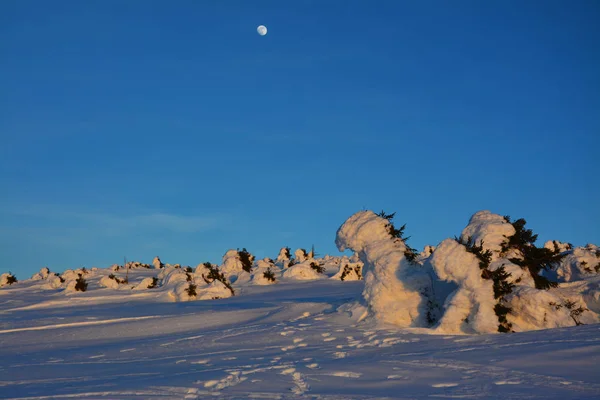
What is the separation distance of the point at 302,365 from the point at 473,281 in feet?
13.0

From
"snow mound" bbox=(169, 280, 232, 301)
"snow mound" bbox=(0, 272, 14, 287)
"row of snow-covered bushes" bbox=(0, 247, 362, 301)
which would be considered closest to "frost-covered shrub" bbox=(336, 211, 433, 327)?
"snow mound" bbox=(169, 280, 232, 301)

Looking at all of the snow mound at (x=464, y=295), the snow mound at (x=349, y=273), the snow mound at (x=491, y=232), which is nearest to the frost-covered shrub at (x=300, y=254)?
the snow mound at (x=349, y=273)

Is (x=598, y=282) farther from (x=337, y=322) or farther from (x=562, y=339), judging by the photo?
(x=337, y=322)

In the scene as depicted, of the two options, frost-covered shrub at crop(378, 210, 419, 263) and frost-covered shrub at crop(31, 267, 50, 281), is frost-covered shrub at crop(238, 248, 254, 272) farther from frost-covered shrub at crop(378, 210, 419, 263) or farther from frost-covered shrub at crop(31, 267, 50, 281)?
frost-covered shrub at crop(378, 210, 419, 263)

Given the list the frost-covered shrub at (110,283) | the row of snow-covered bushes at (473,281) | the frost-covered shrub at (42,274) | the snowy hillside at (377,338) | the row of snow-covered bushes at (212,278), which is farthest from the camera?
the frost-covered shrub at (42,274)

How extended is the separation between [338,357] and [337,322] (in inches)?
142

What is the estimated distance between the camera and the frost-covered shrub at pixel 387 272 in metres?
11.0

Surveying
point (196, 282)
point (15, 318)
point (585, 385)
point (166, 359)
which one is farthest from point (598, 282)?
point (15, 318)

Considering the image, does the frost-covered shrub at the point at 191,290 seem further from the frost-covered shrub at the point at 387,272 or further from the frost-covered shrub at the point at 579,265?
the frost-covered shrub at the point at 579,265

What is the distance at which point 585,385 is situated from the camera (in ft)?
17.8

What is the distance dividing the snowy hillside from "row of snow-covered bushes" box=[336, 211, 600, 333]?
0.02m

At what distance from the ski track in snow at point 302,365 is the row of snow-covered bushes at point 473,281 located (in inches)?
27.5

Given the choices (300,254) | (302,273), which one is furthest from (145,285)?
(300,254)

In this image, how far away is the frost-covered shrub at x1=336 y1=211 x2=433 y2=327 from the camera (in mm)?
11047
